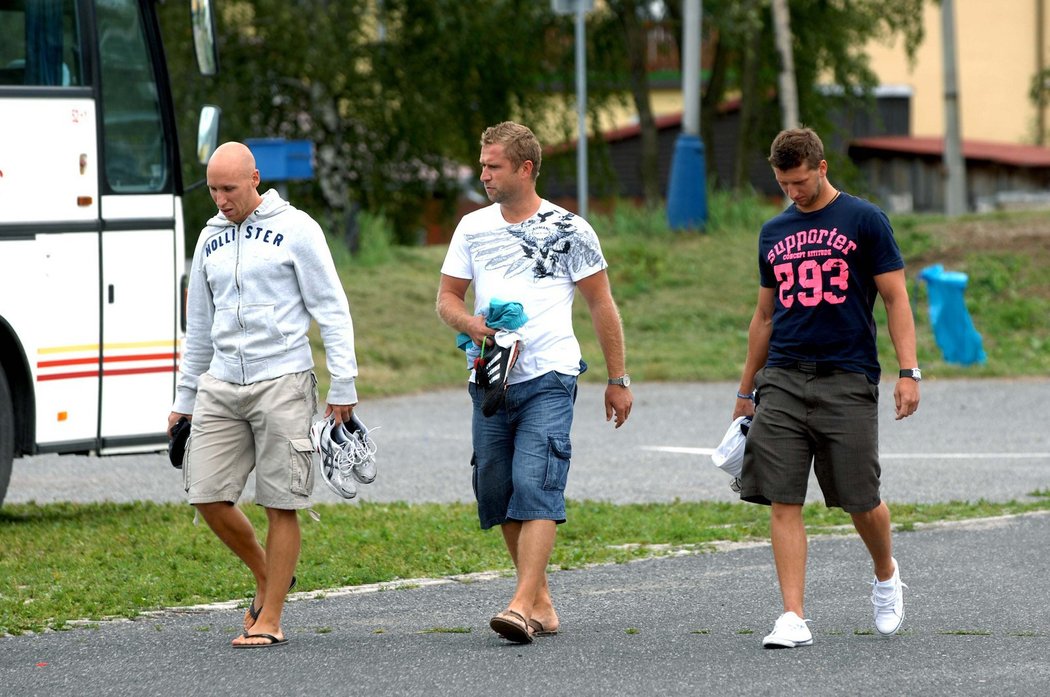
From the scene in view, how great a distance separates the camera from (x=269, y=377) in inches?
248

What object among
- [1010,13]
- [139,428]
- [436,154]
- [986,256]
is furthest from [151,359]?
[1010,13]

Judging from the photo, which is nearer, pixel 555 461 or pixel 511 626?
pixel 511 626

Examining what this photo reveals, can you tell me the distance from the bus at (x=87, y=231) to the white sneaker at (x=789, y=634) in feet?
14.5

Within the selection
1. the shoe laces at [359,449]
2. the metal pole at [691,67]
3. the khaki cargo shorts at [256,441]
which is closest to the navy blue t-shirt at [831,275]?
the shoe laces at [359,449]

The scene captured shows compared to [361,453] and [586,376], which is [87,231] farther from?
[586,376]

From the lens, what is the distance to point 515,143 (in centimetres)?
628

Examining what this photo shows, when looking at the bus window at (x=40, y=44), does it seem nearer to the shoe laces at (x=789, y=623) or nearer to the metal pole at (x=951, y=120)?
the shoe laces at (x=789, y=623)

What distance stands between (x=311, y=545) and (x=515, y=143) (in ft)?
9.27

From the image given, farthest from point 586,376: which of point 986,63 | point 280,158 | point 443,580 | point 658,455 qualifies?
point 986,63

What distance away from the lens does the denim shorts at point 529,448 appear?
630 centimetres

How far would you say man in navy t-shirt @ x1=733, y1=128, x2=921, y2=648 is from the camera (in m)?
6.14

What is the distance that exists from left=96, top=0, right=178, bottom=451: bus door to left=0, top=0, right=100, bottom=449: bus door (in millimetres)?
88

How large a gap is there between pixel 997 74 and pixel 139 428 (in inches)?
1804

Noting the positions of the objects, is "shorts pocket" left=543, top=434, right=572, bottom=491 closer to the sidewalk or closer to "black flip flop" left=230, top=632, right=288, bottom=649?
the sidewalk
